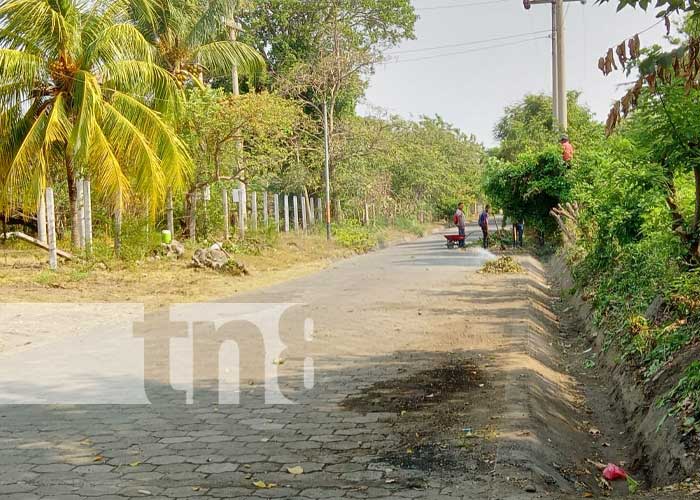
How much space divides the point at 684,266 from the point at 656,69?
4428 millimetres

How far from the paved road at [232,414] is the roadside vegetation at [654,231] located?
1507 mm

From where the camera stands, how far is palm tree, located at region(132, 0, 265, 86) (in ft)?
79.7

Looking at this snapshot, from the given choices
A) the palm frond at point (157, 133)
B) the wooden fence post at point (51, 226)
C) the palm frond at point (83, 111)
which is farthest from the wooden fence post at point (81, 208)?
the wooden fence post at point (51, 226)

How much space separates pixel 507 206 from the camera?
2600 centimetres

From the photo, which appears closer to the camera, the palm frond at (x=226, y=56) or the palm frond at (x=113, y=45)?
the palm frond at (x=113, y=45)

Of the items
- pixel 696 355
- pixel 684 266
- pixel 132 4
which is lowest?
pixel 696 355

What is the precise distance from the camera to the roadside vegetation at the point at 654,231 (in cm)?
516

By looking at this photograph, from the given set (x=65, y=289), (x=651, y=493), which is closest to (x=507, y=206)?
(x=65, y=289)

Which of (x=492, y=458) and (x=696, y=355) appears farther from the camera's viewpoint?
(x=696, y=355)

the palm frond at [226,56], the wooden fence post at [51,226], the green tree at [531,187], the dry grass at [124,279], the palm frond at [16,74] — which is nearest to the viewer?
the dry grass at [124,279]

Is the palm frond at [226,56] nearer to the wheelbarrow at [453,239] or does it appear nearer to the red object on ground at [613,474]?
the wheelbarrow at [453,239]

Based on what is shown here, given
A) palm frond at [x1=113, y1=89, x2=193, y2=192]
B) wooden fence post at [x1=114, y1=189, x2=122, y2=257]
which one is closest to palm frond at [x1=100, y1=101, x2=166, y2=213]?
palm frond at [x1=113, y1=89, x2=193, y2=192]

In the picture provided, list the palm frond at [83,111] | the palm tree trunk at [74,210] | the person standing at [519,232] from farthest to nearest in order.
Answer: the person standing at [519,232] → the palm tree trunk at [74,210] → the palm frond at [83,111]

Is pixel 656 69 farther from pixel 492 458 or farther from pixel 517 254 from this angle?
pixel 517 254
